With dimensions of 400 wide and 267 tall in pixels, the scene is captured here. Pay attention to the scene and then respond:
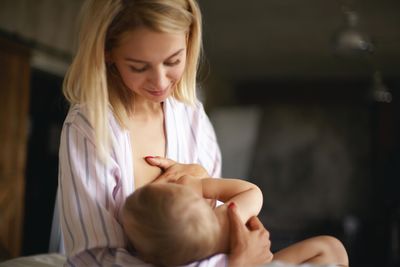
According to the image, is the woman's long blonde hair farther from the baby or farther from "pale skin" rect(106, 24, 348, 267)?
the baby

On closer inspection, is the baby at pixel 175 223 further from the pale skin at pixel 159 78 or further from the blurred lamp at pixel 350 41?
the blurred lamp at pixel 350 41

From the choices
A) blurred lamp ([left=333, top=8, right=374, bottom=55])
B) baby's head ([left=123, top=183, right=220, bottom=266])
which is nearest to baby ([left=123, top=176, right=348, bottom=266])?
baby's head ([left=123, top=183, right=220, bottom=266])

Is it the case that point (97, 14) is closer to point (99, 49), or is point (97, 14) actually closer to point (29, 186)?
point (99, 49)

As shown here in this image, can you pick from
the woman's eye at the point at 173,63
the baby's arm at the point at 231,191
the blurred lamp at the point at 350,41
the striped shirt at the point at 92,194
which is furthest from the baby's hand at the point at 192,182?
the blurred lamp at the point at 350,41

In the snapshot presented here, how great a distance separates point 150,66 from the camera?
935mm

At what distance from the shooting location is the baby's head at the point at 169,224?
34.0 inches

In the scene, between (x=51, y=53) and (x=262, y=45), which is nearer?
(x=51, y=53)

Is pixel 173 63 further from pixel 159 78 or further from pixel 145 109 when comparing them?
pixel 145 109

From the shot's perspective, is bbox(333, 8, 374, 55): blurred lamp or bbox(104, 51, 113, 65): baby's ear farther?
bbox(333, 8, 374, 55): blurred lamp

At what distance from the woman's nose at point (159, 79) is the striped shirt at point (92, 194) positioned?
0.43ft

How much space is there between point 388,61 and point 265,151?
6.89 ft

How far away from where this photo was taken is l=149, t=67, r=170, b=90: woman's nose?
934 millimetres

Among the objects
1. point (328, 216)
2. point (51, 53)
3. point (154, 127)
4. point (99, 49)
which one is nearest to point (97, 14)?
point (99, 49)

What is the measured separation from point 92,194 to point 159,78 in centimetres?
25
